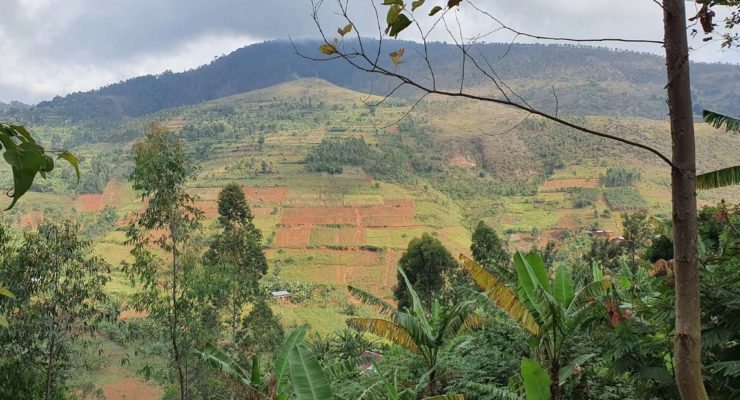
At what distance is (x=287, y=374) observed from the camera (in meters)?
4.49

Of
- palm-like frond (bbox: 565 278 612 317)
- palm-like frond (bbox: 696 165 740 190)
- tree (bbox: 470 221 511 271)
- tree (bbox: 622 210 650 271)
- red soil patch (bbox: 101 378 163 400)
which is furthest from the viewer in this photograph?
red soil patch (bbox: 101 378 163 400)

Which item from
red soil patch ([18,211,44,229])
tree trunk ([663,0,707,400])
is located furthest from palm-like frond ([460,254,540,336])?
red soil patch ([18,211,44,229])

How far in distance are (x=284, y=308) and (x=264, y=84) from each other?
143 m

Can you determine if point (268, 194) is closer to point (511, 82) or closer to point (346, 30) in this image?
point (346, 30)

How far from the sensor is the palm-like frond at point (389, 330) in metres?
5.56

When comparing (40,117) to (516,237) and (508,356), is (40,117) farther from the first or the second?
(508,356)

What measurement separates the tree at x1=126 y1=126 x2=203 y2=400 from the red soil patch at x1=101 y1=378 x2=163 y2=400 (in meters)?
14.9

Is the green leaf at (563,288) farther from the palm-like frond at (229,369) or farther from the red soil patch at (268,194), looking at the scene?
the red soil patch at (268,194)

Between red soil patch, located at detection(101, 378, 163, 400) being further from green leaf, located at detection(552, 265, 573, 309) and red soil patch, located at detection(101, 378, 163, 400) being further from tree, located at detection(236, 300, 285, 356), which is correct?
green leaf, located at detection(552, 265, 573, 309)

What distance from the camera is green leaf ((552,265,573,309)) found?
498 centimetres

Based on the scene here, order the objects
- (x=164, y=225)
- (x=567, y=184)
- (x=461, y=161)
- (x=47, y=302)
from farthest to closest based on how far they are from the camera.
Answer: (x=461, y=161) → (x=567, y=184) → (x=164, y=225) → (x=47, y=302)

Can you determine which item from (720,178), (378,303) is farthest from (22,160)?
(378,303)

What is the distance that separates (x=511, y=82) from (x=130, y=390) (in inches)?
3400

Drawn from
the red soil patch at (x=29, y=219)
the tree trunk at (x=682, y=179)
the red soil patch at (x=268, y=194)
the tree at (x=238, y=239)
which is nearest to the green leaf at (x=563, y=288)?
the tree trunk at (x=682, y=179)
